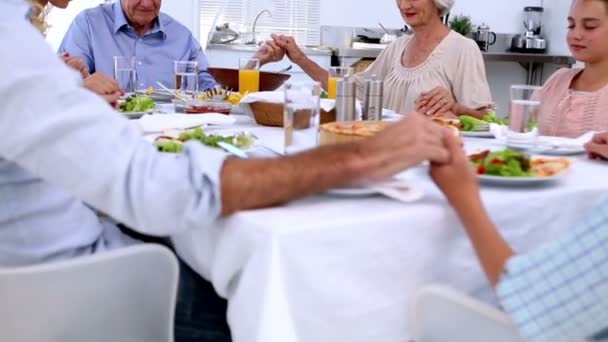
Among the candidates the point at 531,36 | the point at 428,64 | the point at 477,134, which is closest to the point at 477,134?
the point at 477,134

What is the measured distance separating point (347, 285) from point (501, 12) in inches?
183

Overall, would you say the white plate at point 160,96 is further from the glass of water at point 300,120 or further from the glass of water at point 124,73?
the glass of water at point 300,120

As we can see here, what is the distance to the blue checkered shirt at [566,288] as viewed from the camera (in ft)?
2.35

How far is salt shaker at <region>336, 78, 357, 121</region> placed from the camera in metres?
1.53

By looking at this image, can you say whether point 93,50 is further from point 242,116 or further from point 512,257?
point 512,257

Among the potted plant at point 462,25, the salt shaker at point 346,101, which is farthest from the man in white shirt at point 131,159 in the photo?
the potted plant at point 462,25

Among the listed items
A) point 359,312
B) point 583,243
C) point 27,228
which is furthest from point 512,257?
point 27,228

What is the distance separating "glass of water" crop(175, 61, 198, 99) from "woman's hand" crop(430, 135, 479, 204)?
1.22m

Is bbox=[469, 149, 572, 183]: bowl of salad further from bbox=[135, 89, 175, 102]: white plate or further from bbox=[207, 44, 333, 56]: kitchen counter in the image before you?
bbox=[207, 44, 333, 56]: kitchen counter

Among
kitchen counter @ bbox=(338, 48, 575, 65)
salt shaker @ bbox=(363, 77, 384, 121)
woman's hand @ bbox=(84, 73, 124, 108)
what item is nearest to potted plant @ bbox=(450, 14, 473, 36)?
kitchen counter @ bbox=(338, 48, 575, 65)

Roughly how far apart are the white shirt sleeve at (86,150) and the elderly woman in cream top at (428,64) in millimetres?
1524

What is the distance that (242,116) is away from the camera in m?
1.82

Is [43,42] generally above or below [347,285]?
above

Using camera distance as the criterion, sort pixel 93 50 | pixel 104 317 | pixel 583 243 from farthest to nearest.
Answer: pixel 93 50 < pixel 104 317 < pixel 583 243
